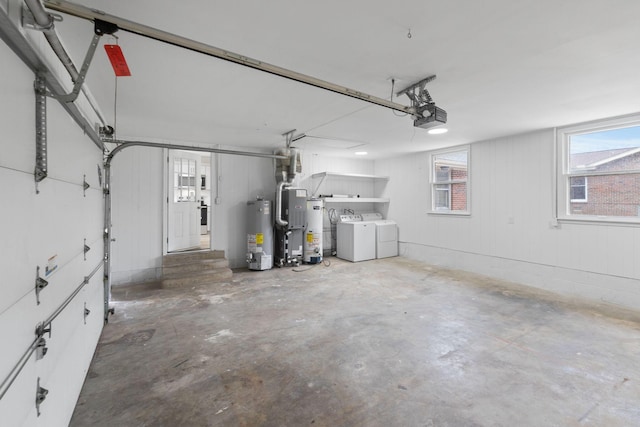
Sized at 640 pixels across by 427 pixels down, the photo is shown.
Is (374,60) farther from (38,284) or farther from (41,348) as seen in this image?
(41,348)

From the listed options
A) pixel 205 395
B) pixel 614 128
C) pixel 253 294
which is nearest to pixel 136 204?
pixel 253 294

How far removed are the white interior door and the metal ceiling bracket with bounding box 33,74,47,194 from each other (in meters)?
3.82

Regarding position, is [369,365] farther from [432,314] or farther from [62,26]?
[62,26]

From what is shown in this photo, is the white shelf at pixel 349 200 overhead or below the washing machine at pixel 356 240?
overhead

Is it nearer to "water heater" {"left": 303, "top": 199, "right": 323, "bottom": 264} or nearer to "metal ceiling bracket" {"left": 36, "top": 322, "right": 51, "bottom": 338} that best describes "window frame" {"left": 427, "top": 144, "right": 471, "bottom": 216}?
"water heater" {"left": 303, "top": 199, "right": 323, "bottom": 264}

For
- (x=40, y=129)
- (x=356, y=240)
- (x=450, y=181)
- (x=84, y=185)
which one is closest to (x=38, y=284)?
(x=40, y=129)

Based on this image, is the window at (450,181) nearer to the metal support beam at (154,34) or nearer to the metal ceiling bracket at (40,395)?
the metal support beam at (154,34)

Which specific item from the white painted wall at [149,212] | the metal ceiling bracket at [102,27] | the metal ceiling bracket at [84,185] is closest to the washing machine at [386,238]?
the white painted wall at [149,212]

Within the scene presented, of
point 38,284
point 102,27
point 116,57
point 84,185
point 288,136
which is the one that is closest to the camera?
point 38,284

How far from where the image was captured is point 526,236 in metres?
4.66

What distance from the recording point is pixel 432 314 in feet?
11.1

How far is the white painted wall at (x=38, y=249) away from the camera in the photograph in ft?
3.40

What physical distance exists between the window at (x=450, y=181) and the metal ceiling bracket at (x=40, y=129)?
590cm

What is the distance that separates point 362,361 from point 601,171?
167 inches
